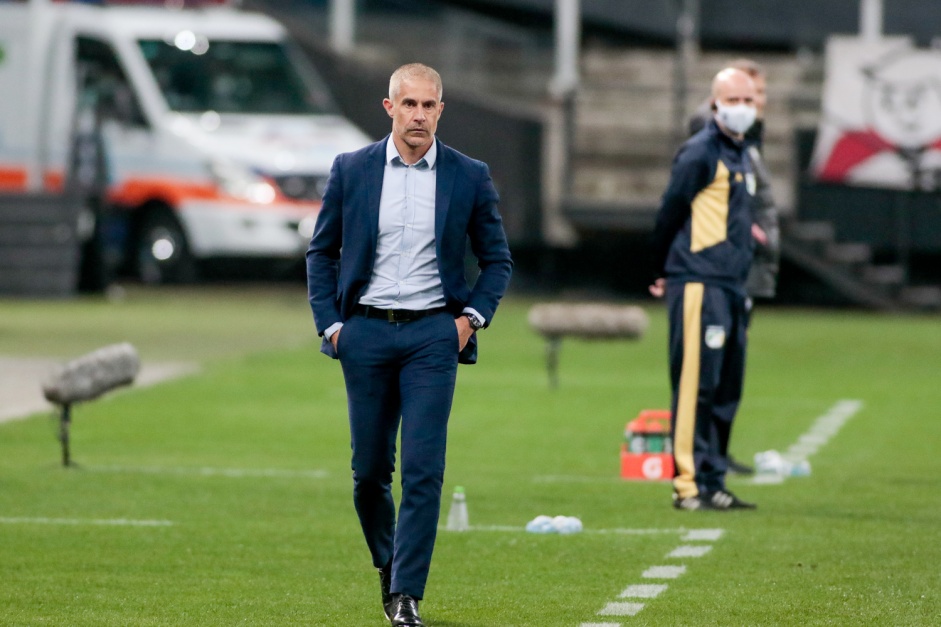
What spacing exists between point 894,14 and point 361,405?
79.9ft

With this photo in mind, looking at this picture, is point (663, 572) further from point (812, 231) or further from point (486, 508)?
point (812, 231)

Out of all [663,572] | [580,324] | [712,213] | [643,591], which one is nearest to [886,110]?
[580,324]

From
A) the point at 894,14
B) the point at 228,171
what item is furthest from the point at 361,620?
the point at 894,14

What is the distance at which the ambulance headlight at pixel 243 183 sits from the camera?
27.5 m

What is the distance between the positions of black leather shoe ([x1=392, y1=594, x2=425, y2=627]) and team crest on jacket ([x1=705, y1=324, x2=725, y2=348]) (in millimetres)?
3756

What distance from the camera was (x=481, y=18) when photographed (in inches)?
1314

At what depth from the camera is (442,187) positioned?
25.5ft

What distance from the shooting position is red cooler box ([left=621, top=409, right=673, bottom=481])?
1227 cm

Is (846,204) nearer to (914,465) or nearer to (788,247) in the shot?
(788,247)

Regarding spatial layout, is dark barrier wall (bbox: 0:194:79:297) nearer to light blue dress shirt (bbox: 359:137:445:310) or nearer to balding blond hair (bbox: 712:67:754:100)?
balding blond hair (bbox: 712:67:754:100)

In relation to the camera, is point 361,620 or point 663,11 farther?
point 663,11

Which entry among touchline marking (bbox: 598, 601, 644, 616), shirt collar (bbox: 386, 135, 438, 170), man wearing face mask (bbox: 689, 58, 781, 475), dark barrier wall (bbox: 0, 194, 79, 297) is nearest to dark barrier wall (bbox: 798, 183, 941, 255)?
dark barrier wall (bbox: 0, 194, 79, 297)

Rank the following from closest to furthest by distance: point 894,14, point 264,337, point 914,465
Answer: point 914,465
point 264,337
point 894,14

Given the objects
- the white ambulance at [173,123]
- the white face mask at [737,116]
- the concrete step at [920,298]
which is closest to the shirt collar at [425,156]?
the white face mask at [737,116]
